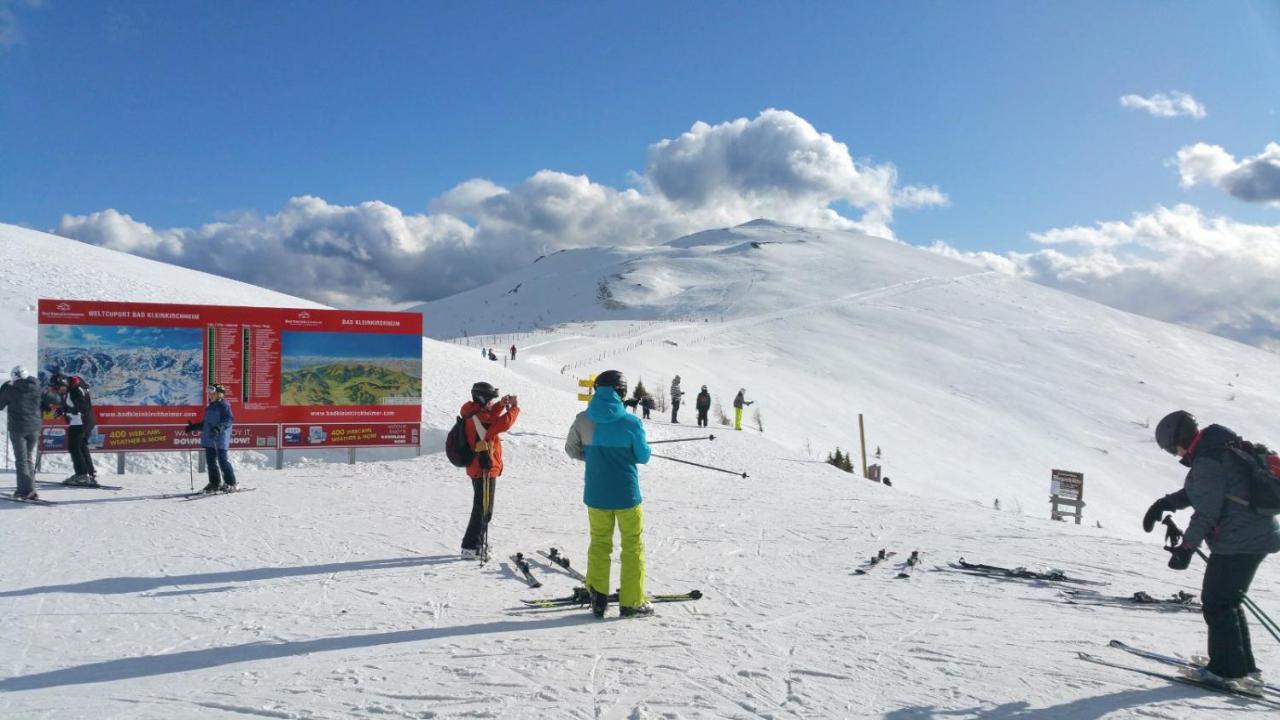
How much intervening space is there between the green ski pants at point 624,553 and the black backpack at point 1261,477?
13.2ft

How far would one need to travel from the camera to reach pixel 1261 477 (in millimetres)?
4531

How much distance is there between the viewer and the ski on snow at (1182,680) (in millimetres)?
4777

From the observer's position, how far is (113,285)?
19.3m

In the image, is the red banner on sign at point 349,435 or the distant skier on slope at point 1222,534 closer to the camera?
the distant skier on slope at point 1222,534

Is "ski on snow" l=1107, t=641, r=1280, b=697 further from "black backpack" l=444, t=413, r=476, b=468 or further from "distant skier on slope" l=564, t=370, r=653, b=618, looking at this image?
"black backpack" l=444, t=413, r=476, b=468

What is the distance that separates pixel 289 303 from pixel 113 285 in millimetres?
6519

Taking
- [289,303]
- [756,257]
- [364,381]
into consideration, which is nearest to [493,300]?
[756,257]

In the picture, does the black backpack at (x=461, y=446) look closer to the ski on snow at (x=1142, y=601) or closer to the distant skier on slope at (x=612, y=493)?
the distant skier on slope at (x=612, y=493)

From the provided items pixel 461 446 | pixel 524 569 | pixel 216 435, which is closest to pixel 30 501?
pixel 216 435

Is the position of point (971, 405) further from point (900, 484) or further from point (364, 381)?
point (364, 381)

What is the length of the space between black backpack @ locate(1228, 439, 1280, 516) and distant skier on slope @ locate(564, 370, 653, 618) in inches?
154

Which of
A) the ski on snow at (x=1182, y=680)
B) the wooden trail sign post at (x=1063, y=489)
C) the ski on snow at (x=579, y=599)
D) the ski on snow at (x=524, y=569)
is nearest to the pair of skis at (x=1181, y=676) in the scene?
the ski on snow at (x=1182, y=680)

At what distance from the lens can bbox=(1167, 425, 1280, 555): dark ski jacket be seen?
15.2 ft


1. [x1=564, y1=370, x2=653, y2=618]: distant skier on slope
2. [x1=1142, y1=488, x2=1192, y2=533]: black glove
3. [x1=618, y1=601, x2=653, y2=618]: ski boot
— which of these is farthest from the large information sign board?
[x1=1142, y1=488, x2=1192, y2=533]: black glove
